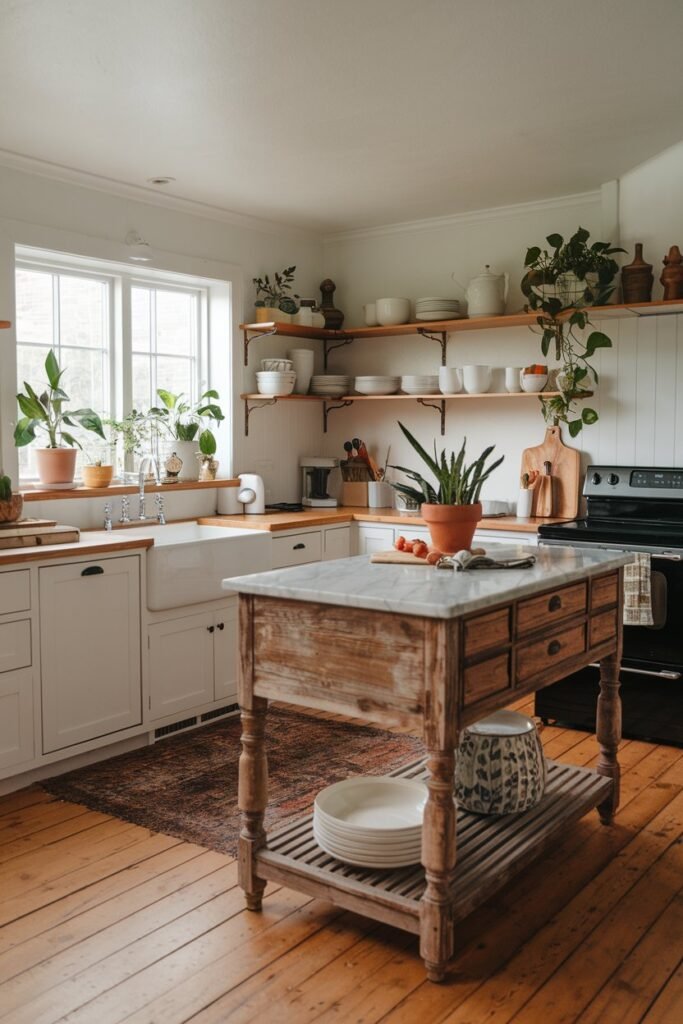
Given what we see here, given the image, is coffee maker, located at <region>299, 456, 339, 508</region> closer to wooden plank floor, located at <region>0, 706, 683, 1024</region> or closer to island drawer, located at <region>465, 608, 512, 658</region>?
wooden plank floor, located at <region>0, 706, 683, 1024</region>

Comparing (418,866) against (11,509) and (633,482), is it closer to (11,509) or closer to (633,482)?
(11,509)

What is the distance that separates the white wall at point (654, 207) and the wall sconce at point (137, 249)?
233 cm

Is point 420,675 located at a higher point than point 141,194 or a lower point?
lower

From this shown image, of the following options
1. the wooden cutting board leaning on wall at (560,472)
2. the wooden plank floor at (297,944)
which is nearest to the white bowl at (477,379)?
the wooden cutting board leaning on wall at (560,472)

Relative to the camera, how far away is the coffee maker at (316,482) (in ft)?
18.3

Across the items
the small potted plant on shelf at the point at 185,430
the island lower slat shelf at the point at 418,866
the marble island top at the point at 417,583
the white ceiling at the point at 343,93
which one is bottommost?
the island lower slat shelf at the point at 418,866

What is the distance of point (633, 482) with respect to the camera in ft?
15.3

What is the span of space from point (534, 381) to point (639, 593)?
1432 mm

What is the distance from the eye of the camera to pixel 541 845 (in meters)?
2.63

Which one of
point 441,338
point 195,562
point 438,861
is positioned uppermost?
point 441,338

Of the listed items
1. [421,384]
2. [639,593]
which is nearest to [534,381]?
[421,384]

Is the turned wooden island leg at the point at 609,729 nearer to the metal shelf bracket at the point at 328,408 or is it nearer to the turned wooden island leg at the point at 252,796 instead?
the turned wooden island leg at the point at 252,796

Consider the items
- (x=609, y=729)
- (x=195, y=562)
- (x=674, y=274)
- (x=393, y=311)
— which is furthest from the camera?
(x=393, y=311)

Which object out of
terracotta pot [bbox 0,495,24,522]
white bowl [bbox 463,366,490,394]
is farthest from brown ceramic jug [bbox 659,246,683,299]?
terracotta pot [bbox 0,495,24,522]
